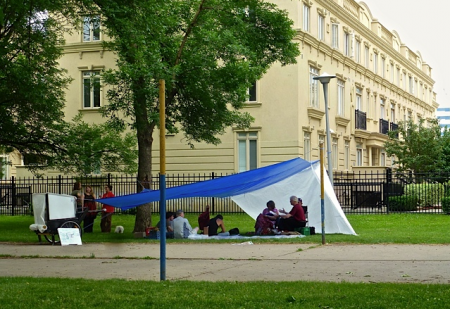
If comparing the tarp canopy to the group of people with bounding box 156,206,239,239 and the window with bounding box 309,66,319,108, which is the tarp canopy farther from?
the window with bounding box 309,66,319,108

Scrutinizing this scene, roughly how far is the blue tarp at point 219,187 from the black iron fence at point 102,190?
12029mm

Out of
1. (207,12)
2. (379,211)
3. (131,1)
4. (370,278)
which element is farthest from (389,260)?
(379,211)

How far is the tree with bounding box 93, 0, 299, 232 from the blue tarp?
98.1 inches

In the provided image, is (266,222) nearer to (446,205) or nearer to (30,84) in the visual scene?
(30,84)

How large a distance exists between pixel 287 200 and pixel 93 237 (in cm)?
623

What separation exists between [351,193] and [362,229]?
9114mm

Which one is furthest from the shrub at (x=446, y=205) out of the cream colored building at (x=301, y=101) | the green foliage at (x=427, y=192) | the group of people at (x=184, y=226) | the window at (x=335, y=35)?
the window at (x=335, y=35)

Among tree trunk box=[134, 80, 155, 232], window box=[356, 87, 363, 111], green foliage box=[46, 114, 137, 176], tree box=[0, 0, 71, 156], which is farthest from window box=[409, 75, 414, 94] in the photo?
tree trunk box=[134, 80, 155, 232]

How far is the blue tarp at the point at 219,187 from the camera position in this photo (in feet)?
66.9

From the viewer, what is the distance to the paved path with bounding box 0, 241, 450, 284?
39.6 ft

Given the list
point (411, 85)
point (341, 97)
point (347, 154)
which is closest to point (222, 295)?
point (341, 97)

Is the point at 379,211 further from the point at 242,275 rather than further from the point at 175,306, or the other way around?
the point at 175,306

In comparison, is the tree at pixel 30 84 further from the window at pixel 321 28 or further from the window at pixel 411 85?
the window at pixel 411 85

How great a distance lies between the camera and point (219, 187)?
20.6 metres
